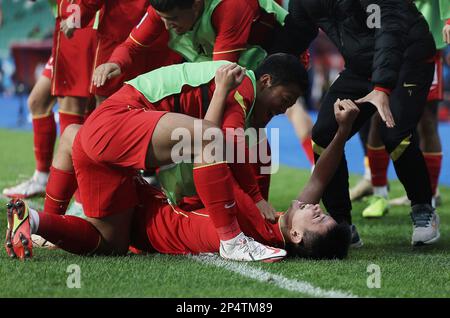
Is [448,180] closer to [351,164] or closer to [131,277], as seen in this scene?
[351,164]

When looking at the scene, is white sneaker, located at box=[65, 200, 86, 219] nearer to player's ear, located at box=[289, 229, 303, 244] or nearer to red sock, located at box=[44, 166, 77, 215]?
red sock, located at box=[44, 166, 77, 215]

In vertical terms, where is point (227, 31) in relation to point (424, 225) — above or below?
above

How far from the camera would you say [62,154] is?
5.41 metres

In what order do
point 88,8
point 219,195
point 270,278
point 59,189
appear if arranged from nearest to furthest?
point 270,278, point 219,195, point 59,189, point 88,8

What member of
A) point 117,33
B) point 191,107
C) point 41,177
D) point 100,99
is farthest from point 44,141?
point 191,107

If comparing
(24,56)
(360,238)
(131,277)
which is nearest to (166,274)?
(131,277)

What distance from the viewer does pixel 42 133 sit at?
7559mm

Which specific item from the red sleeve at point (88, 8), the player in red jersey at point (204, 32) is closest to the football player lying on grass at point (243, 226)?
the player in red jersey at point (204, 32)

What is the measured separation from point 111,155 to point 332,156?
48.2 inches

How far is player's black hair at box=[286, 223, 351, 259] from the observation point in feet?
15.9

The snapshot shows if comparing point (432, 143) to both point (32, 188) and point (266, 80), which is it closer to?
point (266, 80)

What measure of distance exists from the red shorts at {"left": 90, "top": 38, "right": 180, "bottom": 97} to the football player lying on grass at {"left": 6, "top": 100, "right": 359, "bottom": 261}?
1503 millimetres

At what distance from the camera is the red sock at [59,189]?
5.39 m

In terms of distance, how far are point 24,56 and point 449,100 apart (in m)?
9.50
